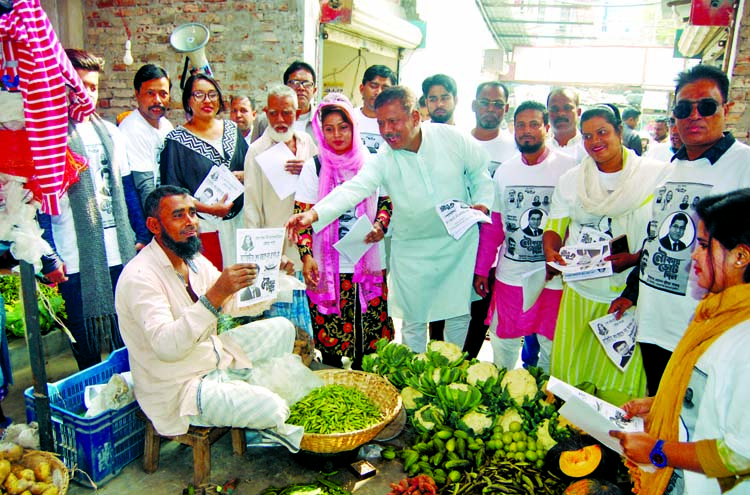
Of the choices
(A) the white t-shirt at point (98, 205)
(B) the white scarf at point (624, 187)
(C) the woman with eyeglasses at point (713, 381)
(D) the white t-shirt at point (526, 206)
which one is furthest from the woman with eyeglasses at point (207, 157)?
(C) the woman with eyeglasses at point (713, 381)

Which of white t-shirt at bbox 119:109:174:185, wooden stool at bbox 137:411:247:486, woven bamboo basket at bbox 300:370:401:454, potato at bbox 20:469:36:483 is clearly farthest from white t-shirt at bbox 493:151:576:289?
potato at bbox 20:469:36:483

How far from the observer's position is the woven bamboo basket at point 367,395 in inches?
116

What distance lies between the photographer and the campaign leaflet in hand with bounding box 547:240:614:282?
10.5 feet

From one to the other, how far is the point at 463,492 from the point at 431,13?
1372 cm

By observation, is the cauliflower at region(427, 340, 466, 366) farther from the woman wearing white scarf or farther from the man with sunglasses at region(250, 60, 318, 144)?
the man with sunglasses at region(250, 60, 318, 144)

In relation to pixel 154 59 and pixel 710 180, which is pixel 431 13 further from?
pixel 710 180

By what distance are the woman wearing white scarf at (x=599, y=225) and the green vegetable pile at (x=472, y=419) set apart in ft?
1.11

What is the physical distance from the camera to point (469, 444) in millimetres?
3094

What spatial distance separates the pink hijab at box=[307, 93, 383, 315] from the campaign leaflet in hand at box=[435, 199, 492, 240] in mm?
612

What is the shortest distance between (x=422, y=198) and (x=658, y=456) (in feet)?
7.54

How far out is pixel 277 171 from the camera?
4082 mm

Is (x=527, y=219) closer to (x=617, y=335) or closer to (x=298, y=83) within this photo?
(x=617, y=335)

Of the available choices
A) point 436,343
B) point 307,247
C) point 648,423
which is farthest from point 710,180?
point 307,247

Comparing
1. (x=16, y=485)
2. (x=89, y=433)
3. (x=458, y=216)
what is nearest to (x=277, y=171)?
(x=458, y=216)
